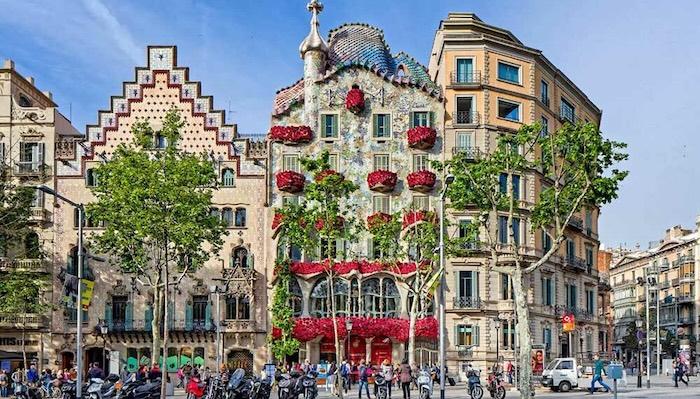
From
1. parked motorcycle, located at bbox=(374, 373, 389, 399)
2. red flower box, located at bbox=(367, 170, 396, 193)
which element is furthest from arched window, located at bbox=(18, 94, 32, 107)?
parked motorcycle, located at bbox=(374, 373, 389, 399)

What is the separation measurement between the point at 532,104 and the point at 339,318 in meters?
20.2

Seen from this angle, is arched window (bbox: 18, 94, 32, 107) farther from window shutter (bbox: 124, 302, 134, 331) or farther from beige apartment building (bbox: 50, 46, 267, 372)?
window shutter (bbox: 124, 302, 134, 331)

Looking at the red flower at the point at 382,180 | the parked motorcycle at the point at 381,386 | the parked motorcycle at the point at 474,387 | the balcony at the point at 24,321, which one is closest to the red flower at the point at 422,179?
the red flower at the point at 382,180

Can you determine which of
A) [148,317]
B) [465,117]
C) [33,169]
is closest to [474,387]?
[465,117]

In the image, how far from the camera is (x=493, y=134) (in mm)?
64688

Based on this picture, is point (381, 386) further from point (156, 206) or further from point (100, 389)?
point (156, 206)

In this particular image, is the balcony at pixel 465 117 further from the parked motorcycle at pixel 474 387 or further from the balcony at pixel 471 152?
the parked motorcycle at pixel 474 387

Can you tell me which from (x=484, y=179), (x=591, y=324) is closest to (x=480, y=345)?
(x=591, y=324)

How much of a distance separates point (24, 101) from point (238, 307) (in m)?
21.8

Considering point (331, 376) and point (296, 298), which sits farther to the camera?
point (296, 298)

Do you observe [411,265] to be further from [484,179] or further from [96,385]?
[96,385]

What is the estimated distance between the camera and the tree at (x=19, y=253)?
54.3 meters

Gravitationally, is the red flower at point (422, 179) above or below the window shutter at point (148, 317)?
above

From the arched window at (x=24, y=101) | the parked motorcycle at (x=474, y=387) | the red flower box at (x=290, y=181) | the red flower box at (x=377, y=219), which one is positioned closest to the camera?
the parked motorcycle at (x=474, y=387)
